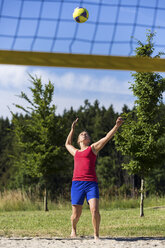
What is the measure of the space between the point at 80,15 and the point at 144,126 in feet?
14.1

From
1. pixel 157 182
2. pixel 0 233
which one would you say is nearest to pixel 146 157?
pixel 0 233

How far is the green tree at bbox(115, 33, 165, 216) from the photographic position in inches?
464

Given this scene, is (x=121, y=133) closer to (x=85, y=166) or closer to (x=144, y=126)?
(x=144, y=126)

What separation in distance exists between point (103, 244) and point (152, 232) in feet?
7.36

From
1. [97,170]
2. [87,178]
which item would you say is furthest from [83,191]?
[97,170]

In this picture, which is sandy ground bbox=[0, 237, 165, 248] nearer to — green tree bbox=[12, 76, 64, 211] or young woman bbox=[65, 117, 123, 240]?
young woman bbox=[65, 117, 123, 240]

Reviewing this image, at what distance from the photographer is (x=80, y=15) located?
9102 millimetres

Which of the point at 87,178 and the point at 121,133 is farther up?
the point at 121,133

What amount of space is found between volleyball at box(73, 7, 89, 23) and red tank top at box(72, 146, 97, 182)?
14.5 feet

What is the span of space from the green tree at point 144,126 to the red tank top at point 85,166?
615 centimetres

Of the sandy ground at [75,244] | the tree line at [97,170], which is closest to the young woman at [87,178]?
the sandy ground at [75,244]

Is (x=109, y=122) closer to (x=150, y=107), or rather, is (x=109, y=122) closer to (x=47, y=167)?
(x=47, y=167)

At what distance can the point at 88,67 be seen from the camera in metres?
5.70

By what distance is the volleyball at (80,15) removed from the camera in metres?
9.11
